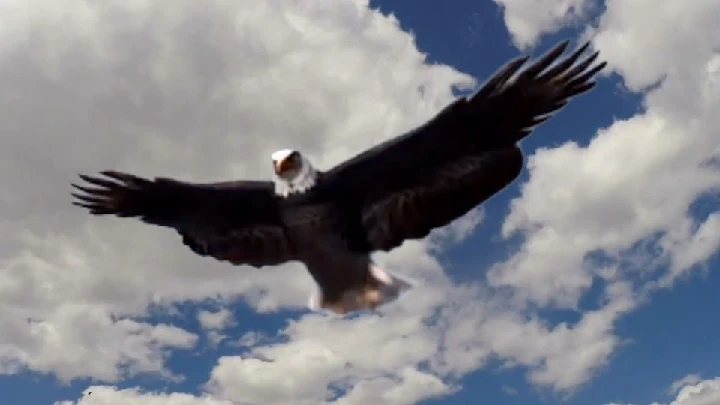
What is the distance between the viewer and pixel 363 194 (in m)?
9.88

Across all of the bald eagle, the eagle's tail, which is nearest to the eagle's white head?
the bald eagle

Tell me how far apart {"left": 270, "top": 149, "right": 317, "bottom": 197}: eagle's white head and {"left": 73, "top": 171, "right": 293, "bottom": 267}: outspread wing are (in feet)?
2.14

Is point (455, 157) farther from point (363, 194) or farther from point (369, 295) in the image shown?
point (369, 295)

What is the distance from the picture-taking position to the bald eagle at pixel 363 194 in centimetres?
934

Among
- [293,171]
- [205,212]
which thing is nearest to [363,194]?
[293,171]

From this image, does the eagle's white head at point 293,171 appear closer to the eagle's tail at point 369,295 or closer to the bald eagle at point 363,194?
the bald eagle at point 363,194

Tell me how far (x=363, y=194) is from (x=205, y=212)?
187 cm

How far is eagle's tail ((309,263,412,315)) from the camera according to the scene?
33.8ft

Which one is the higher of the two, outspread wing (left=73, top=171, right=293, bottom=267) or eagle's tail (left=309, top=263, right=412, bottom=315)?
outspread wing (left=73, top=171, right=293, bottom=267)

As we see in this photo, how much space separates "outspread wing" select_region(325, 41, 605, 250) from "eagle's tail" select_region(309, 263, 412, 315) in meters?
0.41

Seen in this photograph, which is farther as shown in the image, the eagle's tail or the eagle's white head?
the eagle's tail

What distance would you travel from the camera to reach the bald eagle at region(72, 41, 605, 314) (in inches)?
368

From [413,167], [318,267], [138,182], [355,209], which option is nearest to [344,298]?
[318,267]

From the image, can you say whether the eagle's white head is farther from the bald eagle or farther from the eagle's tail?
the eagle's tail
